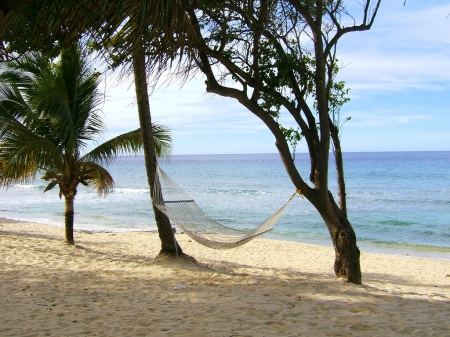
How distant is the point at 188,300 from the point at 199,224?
1293 mm

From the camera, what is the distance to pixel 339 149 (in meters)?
4.40

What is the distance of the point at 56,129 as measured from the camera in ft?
19.3

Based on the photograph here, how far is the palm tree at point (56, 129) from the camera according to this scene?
5594 mm

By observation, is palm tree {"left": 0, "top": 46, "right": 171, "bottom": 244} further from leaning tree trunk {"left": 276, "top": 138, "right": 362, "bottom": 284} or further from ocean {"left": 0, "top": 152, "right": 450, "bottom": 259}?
leaning tree trunk {"left": 276, "top": 138, "right": 362, "bottom": 284}

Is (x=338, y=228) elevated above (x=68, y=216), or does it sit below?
above

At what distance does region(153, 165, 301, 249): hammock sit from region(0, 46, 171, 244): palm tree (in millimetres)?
1562

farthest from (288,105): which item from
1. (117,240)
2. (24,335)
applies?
(117,240)

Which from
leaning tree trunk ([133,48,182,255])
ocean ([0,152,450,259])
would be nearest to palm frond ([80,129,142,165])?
ocean ([0,152,450,259])

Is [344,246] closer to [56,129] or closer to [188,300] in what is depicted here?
[188,300]

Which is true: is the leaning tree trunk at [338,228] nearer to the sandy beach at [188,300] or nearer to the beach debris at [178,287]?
the sandy beach at [188,300]

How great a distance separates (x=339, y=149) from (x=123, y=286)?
2259 millimetres

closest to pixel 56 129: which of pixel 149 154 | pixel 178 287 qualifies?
pixel 149 154

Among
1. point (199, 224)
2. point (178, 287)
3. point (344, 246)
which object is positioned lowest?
point (178, 287)

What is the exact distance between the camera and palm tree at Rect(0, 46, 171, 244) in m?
5.59
